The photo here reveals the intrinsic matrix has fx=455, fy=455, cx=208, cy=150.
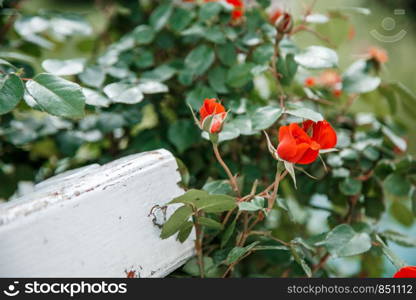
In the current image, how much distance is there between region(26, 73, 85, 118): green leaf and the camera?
1.74ft

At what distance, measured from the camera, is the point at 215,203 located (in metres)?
0.52

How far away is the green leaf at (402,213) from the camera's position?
2.91 ft

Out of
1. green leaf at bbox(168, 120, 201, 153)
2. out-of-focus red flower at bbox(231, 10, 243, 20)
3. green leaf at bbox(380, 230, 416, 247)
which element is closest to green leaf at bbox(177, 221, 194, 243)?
green leaf at bbox(168, 120, 201, 153)

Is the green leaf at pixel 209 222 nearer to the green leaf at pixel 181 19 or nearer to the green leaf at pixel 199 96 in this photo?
the green leaf at pixel 199 96

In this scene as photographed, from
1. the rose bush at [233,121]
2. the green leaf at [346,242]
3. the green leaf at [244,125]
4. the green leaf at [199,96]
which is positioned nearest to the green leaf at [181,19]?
the rose bush at [233,121]

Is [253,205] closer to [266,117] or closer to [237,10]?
[266,117]

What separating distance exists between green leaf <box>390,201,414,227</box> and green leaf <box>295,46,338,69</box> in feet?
1.21

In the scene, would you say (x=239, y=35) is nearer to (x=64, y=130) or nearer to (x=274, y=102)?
(x=274, y=102)

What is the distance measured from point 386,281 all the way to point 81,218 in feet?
1.17

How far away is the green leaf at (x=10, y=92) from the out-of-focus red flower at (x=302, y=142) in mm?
303

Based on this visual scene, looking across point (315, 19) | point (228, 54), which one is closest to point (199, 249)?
point (228, 54)

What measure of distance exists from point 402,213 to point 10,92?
74 cm

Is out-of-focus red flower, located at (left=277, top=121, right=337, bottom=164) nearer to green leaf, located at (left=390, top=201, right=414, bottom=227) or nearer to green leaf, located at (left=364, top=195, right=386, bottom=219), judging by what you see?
green leaf, located at (left=364, top=195, right=386, bottom=219)

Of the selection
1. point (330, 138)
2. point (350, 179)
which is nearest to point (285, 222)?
point (350, 179)
